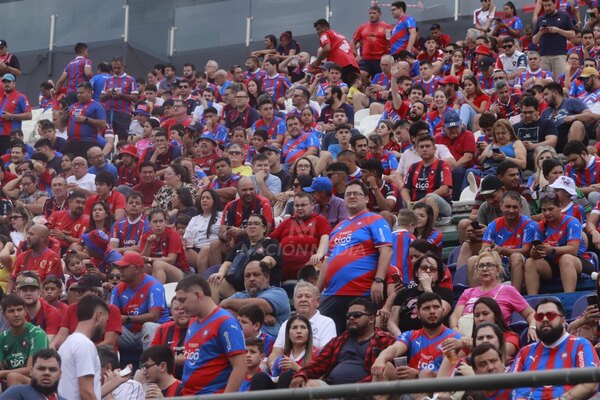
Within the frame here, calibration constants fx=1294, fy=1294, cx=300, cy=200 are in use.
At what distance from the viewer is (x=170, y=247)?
12.8 meters

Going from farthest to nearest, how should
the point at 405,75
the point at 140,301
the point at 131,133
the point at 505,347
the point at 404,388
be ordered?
the point at 131,133 < the point at 405,75 < the point at 140,301 < the point at 505,347 < the point at 404,388

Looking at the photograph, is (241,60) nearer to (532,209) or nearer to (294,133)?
(294,133)

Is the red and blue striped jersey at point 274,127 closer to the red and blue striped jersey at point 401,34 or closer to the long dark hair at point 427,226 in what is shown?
the red and blue striped jersey at point 401,34

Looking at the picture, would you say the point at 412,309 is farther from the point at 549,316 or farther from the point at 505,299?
the point at 549,316

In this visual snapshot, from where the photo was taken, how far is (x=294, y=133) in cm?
1579

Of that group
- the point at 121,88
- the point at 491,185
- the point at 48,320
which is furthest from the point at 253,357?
the point at 121,88

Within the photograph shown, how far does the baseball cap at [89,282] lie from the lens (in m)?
11.2

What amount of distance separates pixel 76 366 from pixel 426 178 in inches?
201

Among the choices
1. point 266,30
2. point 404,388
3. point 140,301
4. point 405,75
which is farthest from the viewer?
point 266,30

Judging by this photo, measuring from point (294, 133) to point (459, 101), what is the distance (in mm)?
2094

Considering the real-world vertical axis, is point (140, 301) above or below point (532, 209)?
below

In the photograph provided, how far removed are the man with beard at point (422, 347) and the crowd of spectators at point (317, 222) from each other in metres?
0.02

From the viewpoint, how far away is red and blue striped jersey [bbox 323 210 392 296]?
1026 cm

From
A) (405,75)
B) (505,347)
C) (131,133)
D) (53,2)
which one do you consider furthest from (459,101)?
(53,2)
